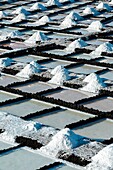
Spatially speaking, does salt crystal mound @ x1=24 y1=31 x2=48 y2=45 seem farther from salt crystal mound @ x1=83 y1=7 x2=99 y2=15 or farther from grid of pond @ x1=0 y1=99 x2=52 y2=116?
grid of pond @ x1=0 y1=99 x2=52 y2=116

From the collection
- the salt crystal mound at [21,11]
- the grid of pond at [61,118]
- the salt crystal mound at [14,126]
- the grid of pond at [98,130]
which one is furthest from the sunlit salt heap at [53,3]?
the grid of pond at [98,130]

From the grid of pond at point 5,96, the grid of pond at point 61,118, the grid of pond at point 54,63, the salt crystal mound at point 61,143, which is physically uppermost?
the salt crystal mound at point 61,143

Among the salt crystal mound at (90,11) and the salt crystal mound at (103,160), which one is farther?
the salt crystal mound at (90,11)

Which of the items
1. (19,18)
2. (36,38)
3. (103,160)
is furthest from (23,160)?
(19,18)

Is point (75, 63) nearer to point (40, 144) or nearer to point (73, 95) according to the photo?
point (73, 95)

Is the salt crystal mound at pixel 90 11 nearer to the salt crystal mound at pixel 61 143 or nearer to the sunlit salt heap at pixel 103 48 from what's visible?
the sunlit salt heap at pixel 103 48

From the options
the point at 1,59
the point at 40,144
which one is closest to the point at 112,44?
the point at 1,59

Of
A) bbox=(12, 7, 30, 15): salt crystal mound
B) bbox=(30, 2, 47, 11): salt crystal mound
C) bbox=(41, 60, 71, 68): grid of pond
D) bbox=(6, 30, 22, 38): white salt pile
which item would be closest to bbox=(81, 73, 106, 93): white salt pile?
bbox=(41, 60, 71, 68): grid of pond
